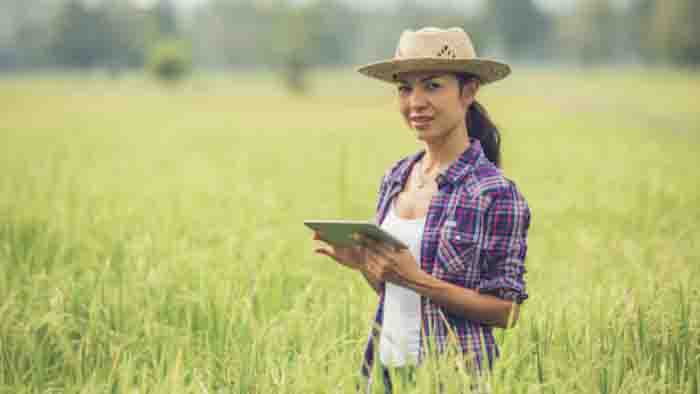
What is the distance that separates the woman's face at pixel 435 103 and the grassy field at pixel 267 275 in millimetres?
829

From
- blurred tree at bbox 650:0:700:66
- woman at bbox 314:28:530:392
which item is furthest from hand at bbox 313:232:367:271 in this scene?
blurred tree at bbox 650:0:700:66

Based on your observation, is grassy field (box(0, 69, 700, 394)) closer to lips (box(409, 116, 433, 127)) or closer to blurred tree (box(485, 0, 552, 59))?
lips (box(409, 116, 433, 127))

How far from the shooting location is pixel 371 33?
124 m

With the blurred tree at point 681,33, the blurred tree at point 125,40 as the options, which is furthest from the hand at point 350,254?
the blurred tree at point 125,40

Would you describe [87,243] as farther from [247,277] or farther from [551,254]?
[551,254]

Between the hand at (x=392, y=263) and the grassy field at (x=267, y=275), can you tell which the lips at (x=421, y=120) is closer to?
the hand at (x=392, y=263)

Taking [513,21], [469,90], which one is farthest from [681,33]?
[469,90]

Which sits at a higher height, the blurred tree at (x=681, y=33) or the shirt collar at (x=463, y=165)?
the blurred tree at (x=681, y=33)

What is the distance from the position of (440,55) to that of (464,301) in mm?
794

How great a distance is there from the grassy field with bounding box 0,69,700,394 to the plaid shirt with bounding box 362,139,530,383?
20 centimetres

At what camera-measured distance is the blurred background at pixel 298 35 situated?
55.3 metres

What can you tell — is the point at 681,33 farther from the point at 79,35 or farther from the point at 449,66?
the point at 449,66

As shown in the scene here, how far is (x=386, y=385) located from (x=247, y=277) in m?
1.67

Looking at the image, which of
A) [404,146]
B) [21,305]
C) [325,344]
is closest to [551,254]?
[325,344]
